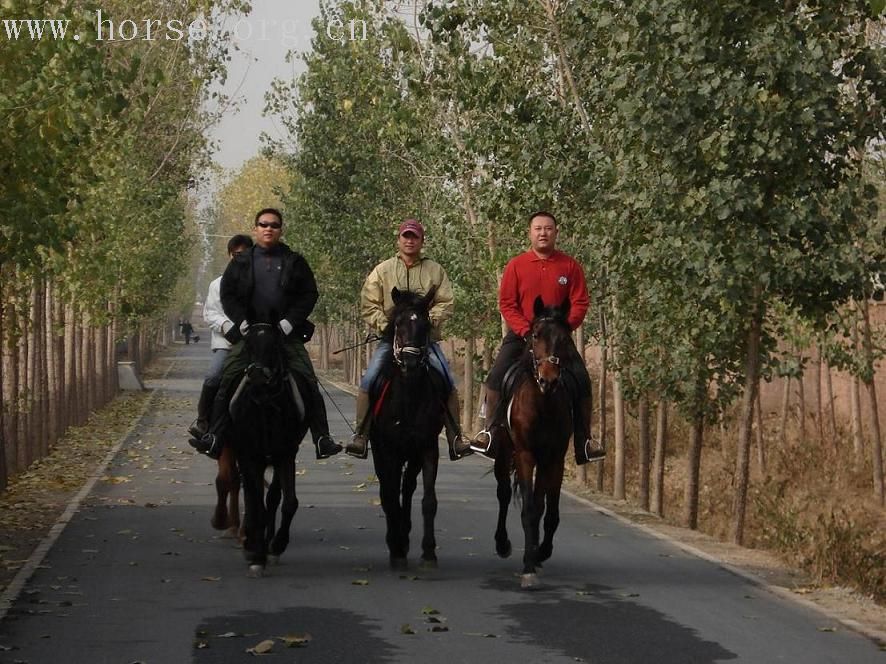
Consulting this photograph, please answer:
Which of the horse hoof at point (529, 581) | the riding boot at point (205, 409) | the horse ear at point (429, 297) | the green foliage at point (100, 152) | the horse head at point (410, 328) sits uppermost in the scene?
the green foliage at point (100, 152)

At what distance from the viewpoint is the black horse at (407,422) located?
43.6 ft

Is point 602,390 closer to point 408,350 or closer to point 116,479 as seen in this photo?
point 116,479

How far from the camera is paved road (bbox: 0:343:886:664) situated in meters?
10.4

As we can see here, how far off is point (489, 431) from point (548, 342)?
137 cm

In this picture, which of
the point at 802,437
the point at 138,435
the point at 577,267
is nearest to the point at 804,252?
the point at 577,267

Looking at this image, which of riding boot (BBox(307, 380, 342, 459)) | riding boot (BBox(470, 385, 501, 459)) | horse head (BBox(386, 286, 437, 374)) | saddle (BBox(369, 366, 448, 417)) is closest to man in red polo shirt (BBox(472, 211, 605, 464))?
riding boot (BBox(470, 385, 501, 459))

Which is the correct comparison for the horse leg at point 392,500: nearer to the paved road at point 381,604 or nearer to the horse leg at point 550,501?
the paved road at point 381,604

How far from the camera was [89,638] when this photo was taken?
423 inches

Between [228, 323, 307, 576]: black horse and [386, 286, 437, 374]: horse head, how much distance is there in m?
0.96

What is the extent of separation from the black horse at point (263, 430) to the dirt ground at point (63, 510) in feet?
6.52

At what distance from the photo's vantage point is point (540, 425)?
13461 millimetres

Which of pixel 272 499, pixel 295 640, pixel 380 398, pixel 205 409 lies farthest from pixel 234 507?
pixel 295 640

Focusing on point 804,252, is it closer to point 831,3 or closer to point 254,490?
point 831,3

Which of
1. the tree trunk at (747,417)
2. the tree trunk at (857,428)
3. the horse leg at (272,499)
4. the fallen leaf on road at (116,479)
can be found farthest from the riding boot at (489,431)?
the tree trunk at (857,428)
